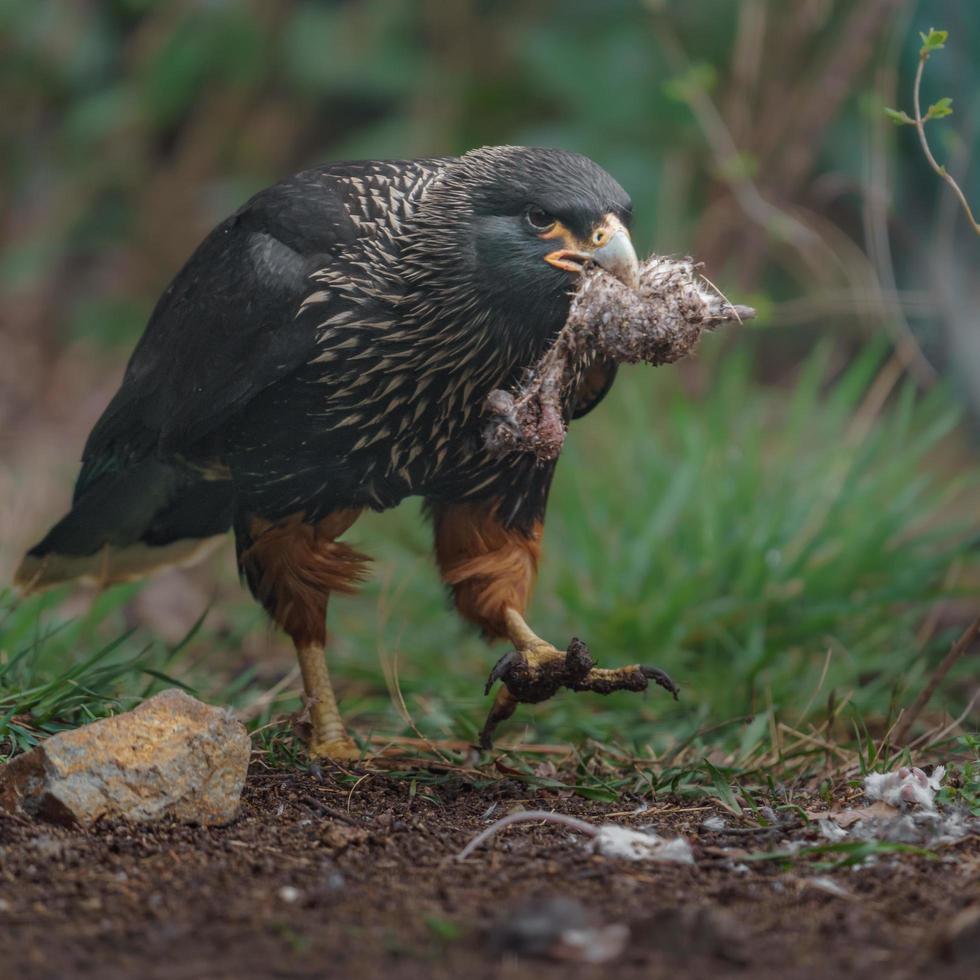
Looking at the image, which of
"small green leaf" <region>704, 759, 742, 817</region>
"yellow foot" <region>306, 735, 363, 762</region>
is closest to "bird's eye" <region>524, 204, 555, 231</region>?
"small green leaf" <region>704, 759, 742, 817</region>

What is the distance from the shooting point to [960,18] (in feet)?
17.6

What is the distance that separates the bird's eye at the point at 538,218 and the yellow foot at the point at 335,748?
132 cm

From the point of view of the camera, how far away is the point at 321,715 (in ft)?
12.3

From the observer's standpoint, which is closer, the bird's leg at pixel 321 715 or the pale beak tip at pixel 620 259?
the pale beak tip at pixel 620 259

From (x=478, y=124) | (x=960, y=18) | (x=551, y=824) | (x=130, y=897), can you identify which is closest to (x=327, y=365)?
(x=551, y=824)

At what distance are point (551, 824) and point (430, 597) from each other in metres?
2.37

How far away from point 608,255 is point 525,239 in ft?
0.65

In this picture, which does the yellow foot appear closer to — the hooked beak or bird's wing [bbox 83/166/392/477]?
bird's wing [bbox 83/166/392/477]

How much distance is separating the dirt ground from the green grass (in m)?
0.60

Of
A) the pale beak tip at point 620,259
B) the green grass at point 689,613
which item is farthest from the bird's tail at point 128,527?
the pale beak tip at point 620,259

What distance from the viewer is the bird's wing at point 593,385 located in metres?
3.63

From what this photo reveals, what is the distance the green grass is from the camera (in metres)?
3.64

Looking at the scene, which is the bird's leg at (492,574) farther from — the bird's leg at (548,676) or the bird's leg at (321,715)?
the bird's leg at (321,715)

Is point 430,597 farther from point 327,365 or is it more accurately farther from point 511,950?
point 511,950
